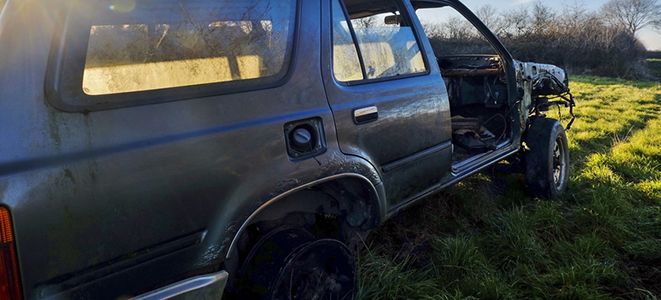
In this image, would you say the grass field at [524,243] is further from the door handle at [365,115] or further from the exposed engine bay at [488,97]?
the door handle at [365,115]

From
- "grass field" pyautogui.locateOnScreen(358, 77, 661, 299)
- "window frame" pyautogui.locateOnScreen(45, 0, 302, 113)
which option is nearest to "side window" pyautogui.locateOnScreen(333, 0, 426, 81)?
"window frame" pyautogui.locateOnScreen(45, 0, 302, 113)

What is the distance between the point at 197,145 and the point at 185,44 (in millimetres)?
365

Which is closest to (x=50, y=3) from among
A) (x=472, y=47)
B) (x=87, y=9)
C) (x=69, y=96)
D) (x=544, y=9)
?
(x=87, y=9)

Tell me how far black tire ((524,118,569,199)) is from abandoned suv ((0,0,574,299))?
1.81m

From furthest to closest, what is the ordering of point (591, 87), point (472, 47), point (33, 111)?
point (591, 87), point (472, 47), point (33, 111)

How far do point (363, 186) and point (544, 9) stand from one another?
22.9 metres

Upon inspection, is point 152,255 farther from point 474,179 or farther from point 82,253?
point 474,179

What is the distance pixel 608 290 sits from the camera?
2713mm

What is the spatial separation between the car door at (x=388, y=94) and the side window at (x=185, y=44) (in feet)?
1.01

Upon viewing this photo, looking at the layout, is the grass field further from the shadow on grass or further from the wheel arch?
the shadow on grass

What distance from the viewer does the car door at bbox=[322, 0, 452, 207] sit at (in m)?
2.20

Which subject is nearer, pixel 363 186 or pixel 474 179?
pixel 363 186

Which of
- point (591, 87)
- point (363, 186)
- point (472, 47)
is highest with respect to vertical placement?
point (472, 47)

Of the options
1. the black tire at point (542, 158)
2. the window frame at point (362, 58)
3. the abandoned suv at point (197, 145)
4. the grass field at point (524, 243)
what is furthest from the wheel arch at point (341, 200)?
the black tire at point (542, 158)
